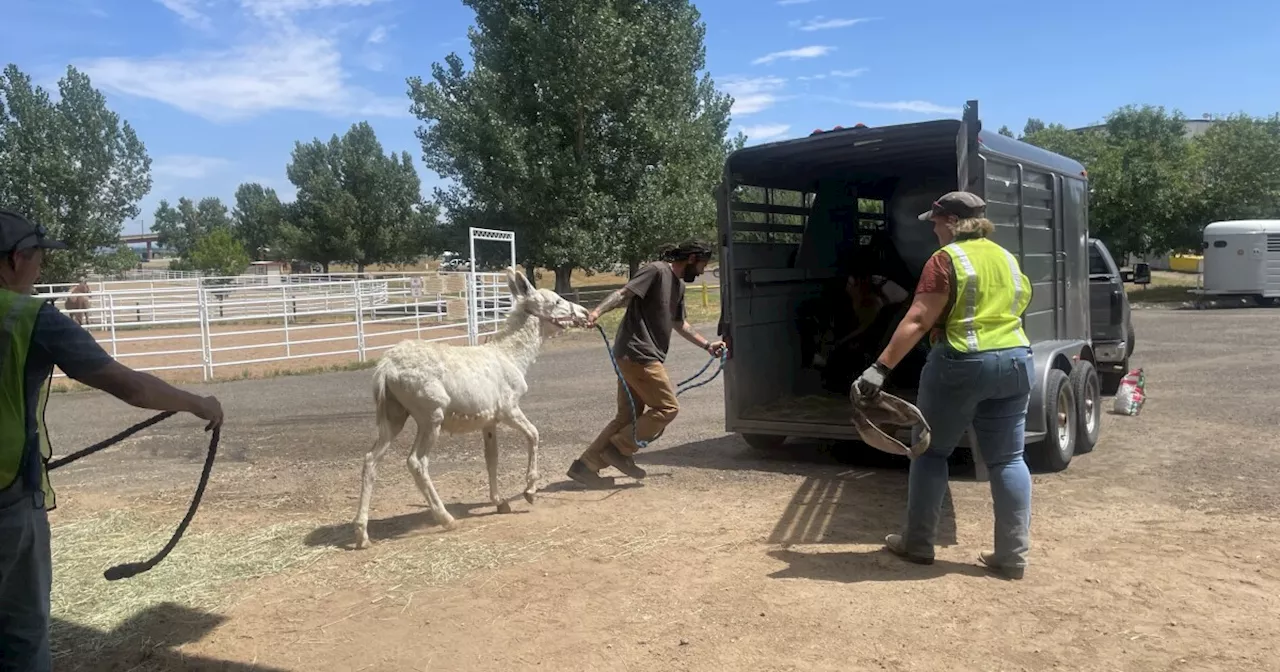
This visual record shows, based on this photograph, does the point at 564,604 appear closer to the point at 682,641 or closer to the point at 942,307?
the point at 682,641

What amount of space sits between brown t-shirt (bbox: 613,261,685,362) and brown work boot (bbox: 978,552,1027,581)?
290 centimetres

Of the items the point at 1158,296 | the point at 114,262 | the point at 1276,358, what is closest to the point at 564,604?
the point at 1276,358

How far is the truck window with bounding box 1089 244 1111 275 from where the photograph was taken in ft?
35.9

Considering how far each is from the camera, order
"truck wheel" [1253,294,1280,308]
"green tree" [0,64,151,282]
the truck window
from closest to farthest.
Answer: the truck window
"truck wheel" [1253,294,1280,308]
"green tree" [0,64,151,282]

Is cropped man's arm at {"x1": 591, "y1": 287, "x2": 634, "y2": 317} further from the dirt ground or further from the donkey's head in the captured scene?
the dirt ground

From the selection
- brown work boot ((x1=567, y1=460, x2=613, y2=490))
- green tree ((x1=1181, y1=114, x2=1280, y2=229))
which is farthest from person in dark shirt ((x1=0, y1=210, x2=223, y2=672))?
green tree ((x1=1181, y1=114, x2=1280, y2=229))

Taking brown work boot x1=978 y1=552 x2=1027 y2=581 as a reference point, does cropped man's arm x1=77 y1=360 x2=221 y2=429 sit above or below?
above

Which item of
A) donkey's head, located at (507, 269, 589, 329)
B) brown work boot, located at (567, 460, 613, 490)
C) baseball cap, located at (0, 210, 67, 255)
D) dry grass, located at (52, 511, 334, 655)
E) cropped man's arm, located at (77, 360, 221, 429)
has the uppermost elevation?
baseball cap, located at (0, 210, 67, 255)

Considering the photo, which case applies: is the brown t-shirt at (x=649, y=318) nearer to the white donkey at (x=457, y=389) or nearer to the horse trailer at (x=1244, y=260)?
the white donkey at (x=457, y=389)

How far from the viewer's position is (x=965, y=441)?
21.6 ft

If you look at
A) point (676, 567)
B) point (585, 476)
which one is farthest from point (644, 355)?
point (676, 567)

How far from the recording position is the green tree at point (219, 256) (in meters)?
56.8

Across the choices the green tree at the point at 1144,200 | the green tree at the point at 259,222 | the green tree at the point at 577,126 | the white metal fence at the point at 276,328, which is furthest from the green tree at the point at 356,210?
the green tree at the point at 1144,200

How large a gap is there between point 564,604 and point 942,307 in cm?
245
